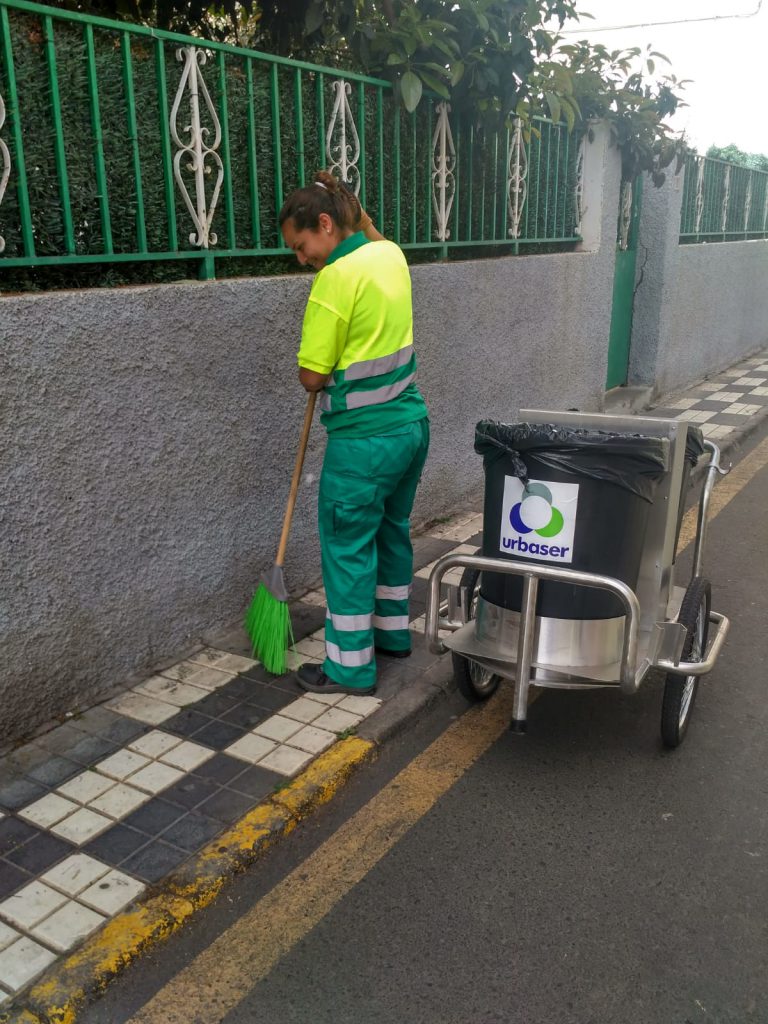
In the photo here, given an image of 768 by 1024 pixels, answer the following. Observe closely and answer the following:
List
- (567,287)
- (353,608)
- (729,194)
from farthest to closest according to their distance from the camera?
1. (729,194)
2. (567,287)
3. (353,608)

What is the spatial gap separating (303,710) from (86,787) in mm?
875

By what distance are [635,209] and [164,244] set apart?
6828 millimetres

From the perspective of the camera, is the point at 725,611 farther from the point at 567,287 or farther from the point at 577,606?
the point at 567,287

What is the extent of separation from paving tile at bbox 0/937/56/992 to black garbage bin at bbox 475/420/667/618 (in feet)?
5.85

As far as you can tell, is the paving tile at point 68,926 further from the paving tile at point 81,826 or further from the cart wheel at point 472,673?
the cart wheel at point 472,673

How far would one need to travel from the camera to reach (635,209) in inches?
375

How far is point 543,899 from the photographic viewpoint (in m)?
2.74

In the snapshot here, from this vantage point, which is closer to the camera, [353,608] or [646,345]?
[353,608]

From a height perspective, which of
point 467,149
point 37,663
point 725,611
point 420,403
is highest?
point 467,149

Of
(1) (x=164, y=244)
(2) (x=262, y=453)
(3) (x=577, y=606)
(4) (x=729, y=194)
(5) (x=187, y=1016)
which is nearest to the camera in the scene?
(5) (x=187, y=1016)

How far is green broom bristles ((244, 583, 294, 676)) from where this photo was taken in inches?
155

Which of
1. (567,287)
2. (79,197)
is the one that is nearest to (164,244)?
(79,197)

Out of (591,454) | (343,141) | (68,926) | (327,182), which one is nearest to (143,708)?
(68,926)

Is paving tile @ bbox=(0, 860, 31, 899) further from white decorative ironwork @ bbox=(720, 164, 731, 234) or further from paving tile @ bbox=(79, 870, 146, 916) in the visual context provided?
white decorative ironwork @ bbox=(720, 164, 731, 234)
